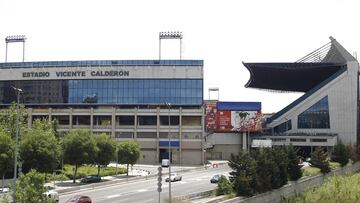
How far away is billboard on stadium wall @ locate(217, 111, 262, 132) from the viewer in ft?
422

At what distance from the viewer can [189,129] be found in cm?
11606

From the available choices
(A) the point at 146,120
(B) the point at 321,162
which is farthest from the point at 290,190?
(A) the point at 146,120

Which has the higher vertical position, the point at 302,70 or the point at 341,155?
the point at 302,70

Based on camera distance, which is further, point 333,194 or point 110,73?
point 110,73

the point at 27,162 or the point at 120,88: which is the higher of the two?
the point at 120,88

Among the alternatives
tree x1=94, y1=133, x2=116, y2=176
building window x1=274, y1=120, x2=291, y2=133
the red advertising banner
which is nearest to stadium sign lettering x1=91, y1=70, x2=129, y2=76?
the red advertising banner

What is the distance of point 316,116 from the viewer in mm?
133125

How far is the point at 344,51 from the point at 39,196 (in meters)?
121

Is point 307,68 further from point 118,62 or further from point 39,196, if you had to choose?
point 39,196

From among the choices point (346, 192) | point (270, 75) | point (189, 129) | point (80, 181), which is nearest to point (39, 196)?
point (346, 192)

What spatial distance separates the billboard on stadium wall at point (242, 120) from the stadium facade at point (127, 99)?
1242 cm

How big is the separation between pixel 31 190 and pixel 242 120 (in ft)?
357

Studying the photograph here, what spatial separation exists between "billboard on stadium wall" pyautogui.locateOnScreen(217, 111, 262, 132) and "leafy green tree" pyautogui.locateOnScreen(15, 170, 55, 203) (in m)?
108

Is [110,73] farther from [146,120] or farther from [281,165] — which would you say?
[281,165]
